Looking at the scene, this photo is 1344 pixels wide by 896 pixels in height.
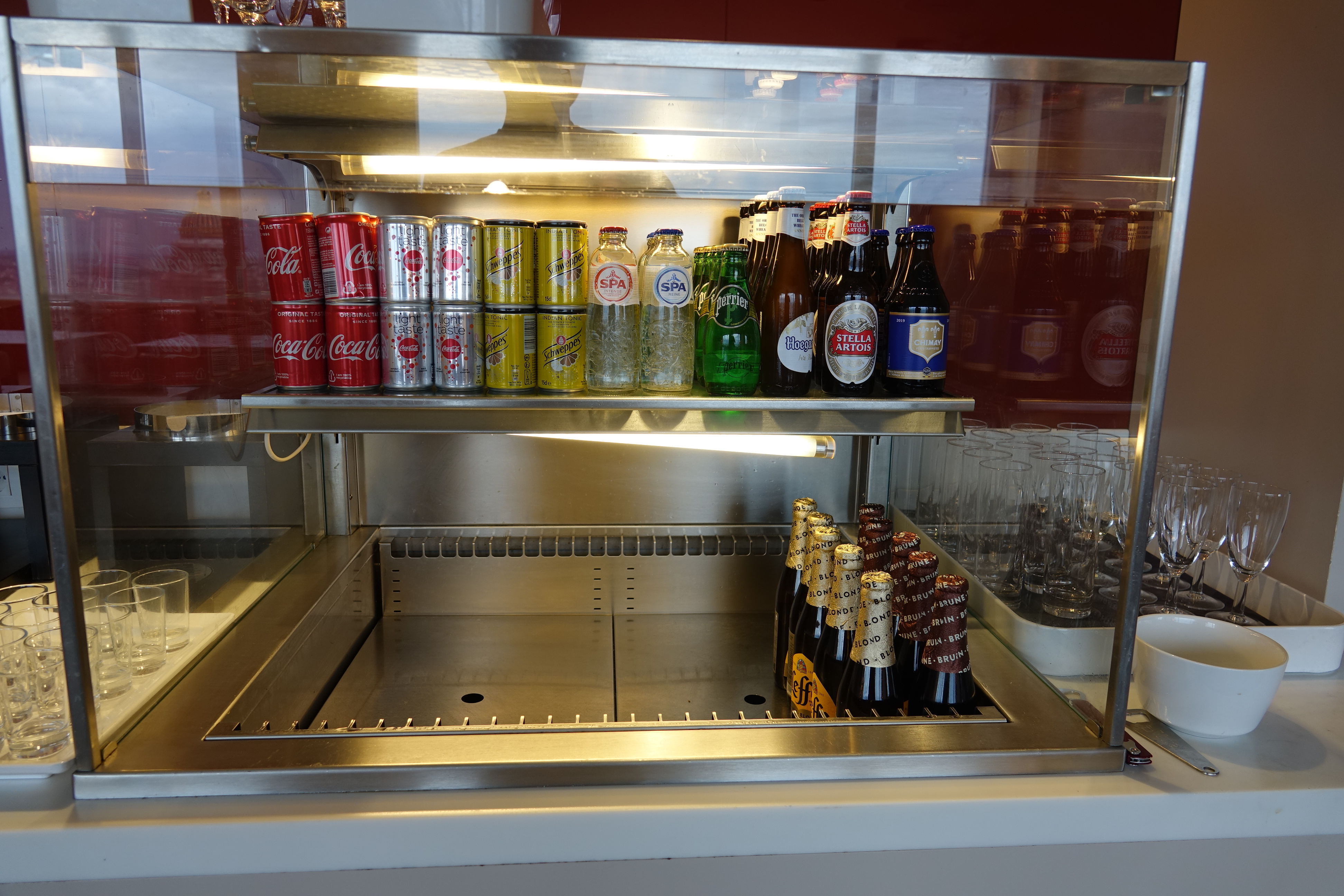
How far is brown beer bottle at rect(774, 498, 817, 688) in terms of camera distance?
1.29 meters

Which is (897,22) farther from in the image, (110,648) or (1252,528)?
(110,648)

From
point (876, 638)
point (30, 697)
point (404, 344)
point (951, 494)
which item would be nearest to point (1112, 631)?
point (876, 638)

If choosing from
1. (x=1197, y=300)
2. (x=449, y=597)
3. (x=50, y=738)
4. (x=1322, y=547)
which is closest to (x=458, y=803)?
(x=50, y=738)

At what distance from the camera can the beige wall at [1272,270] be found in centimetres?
137

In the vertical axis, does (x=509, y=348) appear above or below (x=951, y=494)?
above

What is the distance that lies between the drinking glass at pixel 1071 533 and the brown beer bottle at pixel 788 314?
1.54ft

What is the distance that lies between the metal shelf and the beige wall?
2.73ft

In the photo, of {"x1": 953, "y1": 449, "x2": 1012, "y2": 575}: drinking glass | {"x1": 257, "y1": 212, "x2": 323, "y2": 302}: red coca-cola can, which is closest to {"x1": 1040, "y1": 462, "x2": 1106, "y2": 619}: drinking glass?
{"x1": 953, "y1": 449, "x2": 1012, "y2": 575}: drinking glass

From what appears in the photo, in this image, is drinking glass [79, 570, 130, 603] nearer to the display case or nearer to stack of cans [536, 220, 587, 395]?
the display case

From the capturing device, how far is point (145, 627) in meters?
1.06

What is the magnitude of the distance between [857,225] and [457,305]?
1.56ft

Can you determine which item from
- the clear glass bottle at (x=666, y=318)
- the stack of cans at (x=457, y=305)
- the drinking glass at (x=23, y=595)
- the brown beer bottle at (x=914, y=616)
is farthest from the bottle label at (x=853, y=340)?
the drinking glass at (x=23, y=595)

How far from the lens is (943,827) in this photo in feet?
2.93

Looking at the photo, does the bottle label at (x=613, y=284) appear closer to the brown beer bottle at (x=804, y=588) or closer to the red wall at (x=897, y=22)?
the brown beer bottle at (x=804, y=588)
